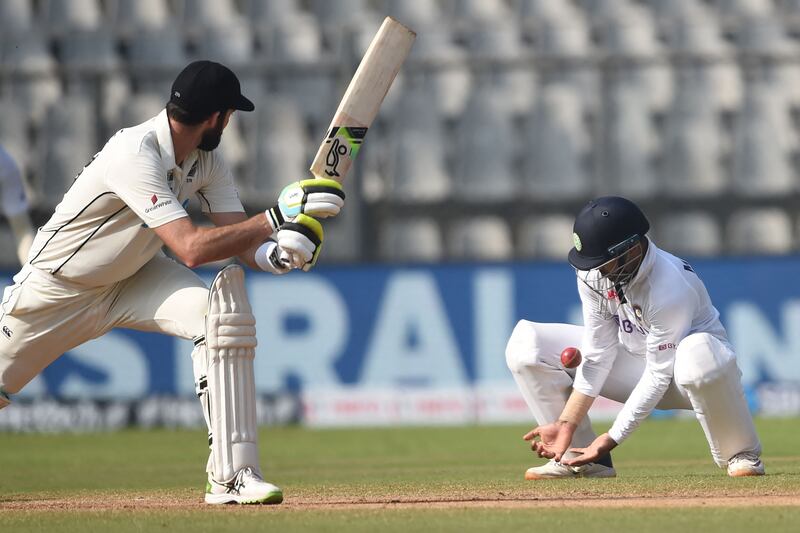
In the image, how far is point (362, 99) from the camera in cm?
500

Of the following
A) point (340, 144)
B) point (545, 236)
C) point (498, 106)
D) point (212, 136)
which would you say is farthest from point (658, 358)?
point (498, 106)

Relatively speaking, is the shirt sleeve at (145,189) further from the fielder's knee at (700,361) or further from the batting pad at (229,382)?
the fielder's knee at (700,361)

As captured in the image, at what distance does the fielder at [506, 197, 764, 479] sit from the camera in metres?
5.20

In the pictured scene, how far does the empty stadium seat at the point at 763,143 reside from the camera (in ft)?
41.2

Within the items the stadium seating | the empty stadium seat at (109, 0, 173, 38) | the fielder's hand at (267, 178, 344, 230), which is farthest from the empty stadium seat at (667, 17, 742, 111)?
the fielder's hand at (267, 178, 344, 230)

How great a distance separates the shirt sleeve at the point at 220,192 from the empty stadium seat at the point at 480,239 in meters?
6.84

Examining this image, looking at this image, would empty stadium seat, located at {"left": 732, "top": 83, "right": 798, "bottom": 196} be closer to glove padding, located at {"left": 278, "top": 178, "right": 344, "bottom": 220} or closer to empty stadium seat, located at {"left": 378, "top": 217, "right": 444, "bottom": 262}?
empty stadium seat, located at {"left": 378, "top": 217, "right": 444, "bottom": 262}

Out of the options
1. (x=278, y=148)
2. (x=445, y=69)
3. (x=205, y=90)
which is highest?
(x=445, y=69)

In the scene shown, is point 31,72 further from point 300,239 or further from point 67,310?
point 300,239

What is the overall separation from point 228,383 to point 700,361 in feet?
6.09

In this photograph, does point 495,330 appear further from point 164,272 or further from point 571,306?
point 164,272

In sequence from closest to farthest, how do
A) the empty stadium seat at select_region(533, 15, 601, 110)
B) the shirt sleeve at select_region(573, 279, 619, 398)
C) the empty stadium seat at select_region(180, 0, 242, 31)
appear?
the shirt sleeve at select_region(573, 279, 619, 398) → the empty stadium seat at select_region(533, 15, 601, 110) → the empty stadium seat at select_region(180, 0, 242, 31)

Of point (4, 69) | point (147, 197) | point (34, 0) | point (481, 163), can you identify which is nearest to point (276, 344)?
point (481, 163)

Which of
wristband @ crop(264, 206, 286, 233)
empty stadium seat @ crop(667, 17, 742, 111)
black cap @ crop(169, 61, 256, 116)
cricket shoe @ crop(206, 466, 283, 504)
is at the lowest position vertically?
cricket shoe @ crop(206, 466, 283, 504)
